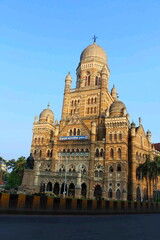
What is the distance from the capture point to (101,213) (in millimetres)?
25250

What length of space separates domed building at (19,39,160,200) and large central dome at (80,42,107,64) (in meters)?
4.32

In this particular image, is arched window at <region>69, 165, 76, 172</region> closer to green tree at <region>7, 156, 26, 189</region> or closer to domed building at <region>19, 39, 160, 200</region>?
domed building at <region>19, 39, 160, 200</region>

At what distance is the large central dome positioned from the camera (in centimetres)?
6819

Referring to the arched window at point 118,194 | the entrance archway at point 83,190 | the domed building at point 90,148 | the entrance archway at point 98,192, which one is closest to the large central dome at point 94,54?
the domed building at point 90,148

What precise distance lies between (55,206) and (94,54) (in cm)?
5542

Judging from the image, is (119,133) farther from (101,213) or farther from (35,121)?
(101,213)

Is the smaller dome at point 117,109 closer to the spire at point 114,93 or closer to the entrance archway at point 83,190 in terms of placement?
the entrance archway at point 83,190

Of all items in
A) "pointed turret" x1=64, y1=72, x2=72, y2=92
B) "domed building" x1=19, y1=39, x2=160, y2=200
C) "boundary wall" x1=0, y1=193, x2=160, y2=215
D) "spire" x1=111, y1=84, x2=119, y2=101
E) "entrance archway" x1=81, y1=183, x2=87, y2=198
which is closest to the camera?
"boundary wall" x1=0, y1=193, x2=160, y2=215

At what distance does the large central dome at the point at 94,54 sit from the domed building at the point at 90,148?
432cm

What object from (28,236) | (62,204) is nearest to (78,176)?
(62,204)

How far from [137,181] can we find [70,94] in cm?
2922

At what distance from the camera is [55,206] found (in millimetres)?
20734

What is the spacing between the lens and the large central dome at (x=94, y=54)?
6819cm

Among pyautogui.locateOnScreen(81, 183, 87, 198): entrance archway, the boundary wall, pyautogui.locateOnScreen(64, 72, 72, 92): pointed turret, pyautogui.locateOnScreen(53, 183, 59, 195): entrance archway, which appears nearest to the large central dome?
pyautogui.locateOnScreen(64, 72, 72, 92): pointed turret
